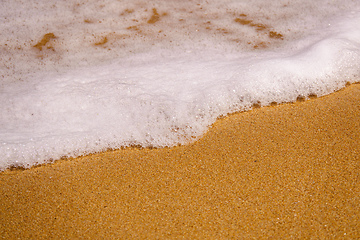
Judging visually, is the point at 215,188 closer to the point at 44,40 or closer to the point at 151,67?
the point at 151,67

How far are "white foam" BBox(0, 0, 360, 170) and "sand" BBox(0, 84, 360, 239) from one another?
160 mm

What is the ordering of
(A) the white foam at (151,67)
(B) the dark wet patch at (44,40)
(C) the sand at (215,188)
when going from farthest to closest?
1. (B) the dark wet patch at (44,40)
2. (A) the white foam at (151,67)
3. (C) the sand at (215,188)

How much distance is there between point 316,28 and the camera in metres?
2.56

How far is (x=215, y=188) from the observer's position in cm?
149

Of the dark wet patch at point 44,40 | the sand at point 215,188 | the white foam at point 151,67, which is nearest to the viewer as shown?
the sand at point 215,188

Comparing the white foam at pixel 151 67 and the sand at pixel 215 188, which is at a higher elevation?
the white foam at pixel 151 67

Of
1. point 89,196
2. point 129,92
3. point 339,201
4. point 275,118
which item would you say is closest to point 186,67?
point 129,92

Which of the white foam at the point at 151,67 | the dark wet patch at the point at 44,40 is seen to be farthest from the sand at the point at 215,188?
the dark wet patch at the point at 44,40

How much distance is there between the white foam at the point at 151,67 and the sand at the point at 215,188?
16 cm

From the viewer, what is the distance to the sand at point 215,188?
1.37 meters

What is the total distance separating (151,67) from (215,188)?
48.5 inches

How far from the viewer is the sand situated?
4.49ft

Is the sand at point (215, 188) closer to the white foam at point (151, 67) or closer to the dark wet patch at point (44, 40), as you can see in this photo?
the white foam at point (151, 67)

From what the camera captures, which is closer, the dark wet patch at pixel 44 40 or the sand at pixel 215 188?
the sand at pixel 215 188
